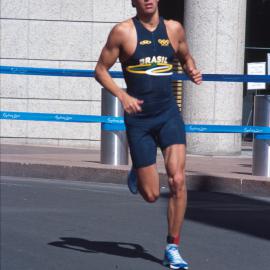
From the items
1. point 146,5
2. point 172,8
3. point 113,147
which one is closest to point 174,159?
point 146,5

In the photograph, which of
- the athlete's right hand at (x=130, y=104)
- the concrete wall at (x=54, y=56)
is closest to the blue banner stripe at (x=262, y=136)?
the concrete wall at (x=54, y=56)

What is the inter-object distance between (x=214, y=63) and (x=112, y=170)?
13.4 feet

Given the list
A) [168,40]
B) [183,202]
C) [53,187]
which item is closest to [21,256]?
[183,202]

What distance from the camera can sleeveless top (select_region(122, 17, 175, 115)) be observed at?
700 cm

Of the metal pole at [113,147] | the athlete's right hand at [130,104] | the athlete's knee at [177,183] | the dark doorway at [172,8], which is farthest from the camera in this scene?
the dark doorway at [172,8]

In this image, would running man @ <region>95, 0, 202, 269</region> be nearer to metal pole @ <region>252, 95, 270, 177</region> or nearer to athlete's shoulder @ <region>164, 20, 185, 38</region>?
athlete's shoulder @ <region>164, 20, 185, 38</region>

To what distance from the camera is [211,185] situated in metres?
12.0

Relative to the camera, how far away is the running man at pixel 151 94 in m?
7.01

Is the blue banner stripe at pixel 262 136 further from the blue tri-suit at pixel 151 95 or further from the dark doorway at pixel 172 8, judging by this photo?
the dark doorway at pixel 172 8

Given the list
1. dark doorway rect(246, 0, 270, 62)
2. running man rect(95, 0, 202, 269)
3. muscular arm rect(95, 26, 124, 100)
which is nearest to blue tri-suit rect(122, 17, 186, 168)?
running man rect(95, 0, 202, 269)

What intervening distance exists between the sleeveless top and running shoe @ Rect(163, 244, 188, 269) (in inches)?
38.2

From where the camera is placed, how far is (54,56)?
17016 mm

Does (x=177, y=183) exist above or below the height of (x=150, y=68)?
below

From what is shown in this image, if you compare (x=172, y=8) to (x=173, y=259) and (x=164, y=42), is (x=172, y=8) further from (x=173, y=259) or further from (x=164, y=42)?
(x=173, y=259)
